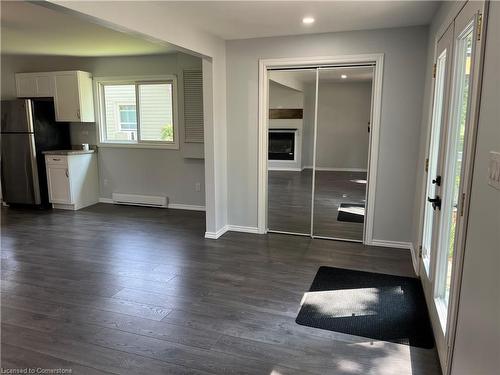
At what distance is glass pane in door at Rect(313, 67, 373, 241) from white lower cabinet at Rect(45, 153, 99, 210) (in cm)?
392

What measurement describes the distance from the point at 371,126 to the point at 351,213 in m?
1.24

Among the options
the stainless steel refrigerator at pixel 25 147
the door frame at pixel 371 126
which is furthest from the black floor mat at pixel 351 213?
the stainless steel refrigerator at pixel 25 147

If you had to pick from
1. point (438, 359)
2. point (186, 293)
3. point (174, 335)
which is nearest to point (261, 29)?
point (186, 293)

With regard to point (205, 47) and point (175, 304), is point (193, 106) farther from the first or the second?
point (175, 304)

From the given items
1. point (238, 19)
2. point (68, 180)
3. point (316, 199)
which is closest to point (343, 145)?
point (316, 199)

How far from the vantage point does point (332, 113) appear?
13.6 feet

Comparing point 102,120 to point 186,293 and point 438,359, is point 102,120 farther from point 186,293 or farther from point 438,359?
point 438,359

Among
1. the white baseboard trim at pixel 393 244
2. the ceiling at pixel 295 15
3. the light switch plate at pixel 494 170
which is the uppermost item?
the ceiling at pixel 295 15

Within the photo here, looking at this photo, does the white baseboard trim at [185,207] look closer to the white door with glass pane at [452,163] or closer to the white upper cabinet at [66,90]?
the white upper cabinet at [66,90]

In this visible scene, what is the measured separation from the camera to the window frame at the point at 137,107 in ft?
18.3

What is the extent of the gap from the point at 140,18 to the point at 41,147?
4.08 metres

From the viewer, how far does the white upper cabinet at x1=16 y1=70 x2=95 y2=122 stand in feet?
18.7

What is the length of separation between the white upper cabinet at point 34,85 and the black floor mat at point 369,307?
5374 mm

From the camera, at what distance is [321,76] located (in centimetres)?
399
